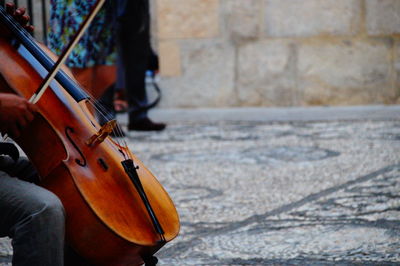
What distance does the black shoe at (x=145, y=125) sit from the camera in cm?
475

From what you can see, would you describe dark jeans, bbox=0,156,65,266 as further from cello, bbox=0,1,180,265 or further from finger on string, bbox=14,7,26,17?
finger on string, bbox=14,7,26,17

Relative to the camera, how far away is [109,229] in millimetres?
1443

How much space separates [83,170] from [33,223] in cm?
16

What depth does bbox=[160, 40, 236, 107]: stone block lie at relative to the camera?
5512mm

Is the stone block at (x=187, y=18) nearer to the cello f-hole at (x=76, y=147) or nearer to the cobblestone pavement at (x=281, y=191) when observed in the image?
the cobblestone pavement at (x=281, y=191)

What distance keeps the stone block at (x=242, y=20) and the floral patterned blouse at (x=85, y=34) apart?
1.57 meters

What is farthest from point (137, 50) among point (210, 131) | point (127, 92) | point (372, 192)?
point (372, 192)

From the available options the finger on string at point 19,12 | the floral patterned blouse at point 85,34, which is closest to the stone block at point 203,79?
the floral patterned blouse at point 85,34

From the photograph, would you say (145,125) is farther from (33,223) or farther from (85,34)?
(33,223)

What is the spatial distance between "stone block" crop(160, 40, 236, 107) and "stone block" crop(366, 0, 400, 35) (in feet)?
3.16

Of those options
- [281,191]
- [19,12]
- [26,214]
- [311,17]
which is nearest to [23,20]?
[19,12]

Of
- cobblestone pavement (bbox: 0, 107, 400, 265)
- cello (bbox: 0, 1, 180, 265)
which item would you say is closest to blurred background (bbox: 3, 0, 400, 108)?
cobblestone pavement (bbox: 0, 107, 400, 265)

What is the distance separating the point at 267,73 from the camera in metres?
5.49

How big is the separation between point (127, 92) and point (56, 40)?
130cm
